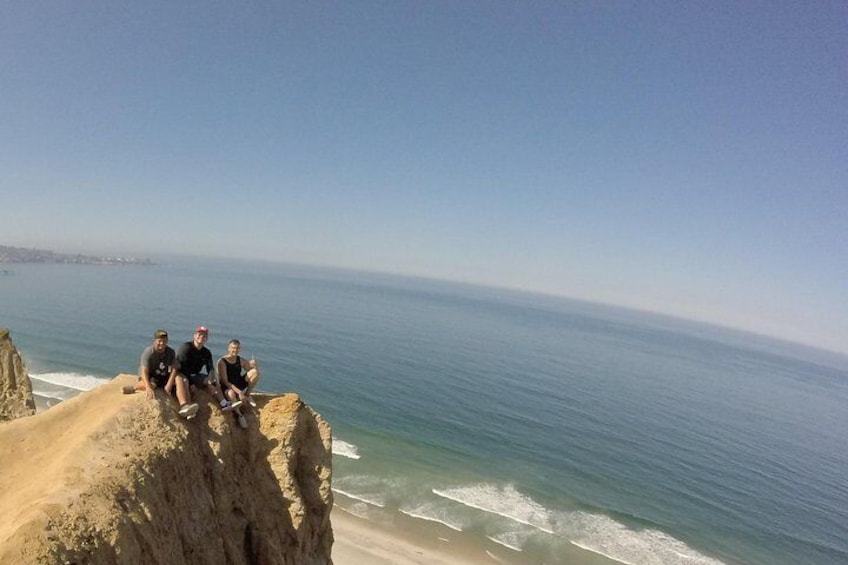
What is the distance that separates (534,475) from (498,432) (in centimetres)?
947

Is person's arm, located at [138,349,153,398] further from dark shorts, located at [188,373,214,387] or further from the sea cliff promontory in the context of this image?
dark shorts, located at [188,373,214,387]

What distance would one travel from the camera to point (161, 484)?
10219 mm

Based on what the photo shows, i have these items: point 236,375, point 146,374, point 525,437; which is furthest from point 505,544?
point 146,374

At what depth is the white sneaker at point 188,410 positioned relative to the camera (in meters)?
11.5

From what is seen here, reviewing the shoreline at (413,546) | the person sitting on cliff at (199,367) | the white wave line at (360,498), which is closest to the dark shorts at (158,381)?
the person sitting on cliff at (199,367)

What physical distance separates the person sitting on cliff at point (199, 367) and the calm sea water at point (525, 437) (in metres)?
25.3

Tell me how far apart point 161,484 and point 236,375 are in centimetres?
335

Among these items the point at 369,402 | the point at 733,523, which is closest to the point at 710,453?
the point at 733,523

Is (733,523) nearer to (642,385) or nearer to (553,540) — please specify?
(553,540)

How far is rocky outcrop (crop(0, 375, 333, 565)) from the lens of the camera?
7961 mm

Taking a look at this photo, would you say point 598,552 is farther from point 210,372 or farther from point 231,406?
point 210,372

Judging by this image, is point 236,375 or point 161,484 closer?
point 161,484

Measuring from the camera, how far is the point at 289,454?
13656 mm

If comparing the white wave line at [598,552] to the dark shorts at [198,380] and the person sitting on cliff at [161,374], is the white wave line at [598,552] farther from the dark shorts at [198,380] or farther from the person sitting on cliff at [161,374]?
the person sitting on cliff at [161,374]
